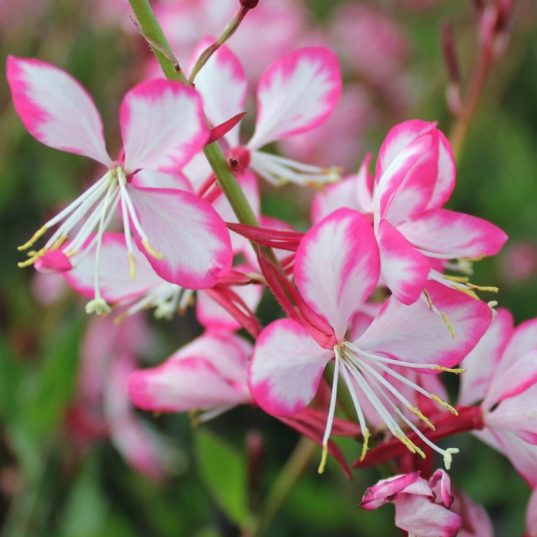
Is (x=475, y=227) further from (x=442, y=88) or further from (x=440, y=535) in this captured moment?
(x=442, y=88)

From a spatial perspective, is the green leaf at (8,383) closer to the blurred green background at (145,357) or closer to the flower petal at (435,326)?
the blurred green background at (145,357)

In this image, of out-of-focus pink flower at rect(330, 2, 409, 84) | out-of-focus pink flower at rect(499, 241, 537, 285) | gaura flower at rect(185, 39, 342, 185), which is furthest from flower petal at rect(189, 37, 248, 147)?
out-of-focus pink flower at rect(330, 2, 409, 84)

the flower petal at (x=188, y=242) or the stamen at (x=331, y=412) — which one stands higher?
the flower petal at (x=188, y=242)

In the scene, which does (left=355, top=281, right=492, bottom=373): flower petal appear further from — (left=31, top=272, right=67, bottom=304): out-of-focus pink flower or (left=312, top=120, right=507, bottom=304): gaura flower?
(left=31, top=272, right=67, bottom=304): out-of-focus pink flower

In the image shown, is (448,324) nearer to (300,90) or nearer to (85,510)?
(300,90)

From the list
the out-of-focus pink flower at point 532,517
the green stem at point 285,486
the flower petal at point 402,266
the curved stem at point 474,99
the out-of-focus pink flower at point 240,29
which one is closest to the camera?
the flower petal at point 402,266

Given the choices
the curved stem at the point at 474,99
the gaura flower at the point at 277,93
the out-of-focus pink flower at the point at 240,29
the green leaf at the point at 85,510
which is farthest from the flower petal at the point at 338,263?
the out-of-focus pink flower at the point at 240,29

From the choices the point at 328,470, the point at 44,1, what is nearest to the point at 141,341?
the point at 328,470
